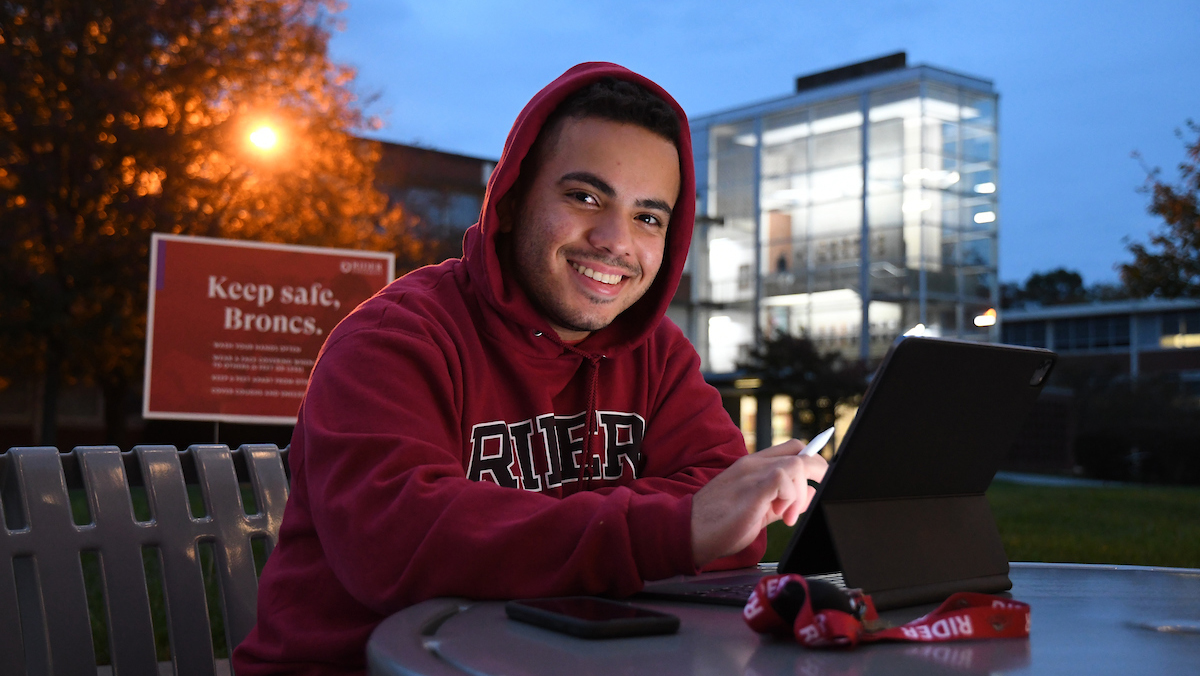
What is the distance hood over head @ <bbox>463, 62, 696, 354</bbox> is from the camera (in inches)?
80.7

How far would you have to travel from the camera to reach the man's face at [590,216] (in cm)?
210

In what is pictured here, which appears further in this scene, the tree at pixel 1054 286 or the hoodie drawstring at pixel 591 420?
the tree at pixel 1054 286

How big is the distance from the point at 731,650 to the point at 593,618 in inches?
6.4

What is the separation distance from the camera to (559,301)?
6.98 ft

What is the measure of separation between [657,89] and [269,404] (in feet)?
16.0

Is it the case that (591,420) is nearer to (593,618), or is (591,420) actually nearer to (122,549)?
(593,618)

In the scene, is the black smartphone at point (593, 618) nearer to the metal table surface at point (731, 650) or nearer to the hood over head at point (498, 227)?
the metal table surface at point (731, 650)

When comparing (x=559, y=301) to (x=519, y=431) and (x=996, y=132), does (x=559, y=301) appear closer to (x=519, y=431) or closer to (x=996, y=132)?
(x=519, y=431)

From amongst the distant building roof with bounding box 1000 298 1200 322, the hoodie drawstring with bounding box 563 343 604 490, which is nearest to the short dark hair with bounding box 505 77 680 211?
the hoodie drawstring with bounding box 563 343 604 490

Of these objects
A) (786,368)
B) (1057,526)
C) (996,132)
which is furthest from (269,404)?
(996,132)

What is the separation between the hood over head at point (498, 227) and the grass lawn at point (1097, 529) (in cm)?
306

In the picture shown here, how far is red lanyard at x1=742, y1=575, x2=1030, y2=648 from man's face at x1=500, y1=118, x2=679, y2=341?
1006 millimetres

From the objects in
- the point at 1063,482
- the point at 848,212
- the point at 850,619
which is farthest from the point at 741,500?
the point at 848,212

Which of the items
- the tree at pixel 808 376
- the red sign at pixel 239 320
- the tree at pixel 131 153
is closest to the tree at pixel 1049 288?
the tree at pixel 808 376
